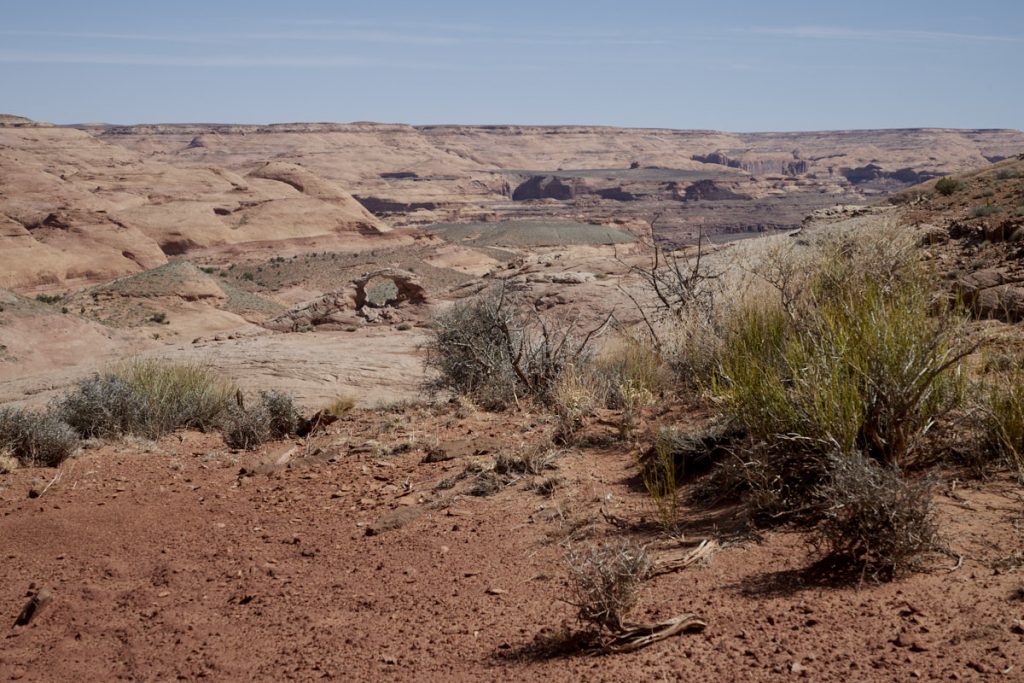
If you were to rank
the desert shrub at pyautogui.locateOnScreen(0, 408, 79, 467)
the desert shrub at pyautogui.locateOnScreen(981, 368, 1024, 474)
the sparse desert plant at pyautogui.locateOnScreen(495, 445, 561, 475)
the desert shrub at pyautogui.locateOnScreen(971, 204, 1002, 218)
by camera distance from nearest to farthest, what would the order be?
the desert shrub at pyautogui.locateOnScreen(981, 368, 1024, 474)
the sparse desert plant at pyautogui.locateOnScreen(495, 445, 561, 475)
the desert shrub at pyautogui.locateOnScreen(0, 408, 79, 467)
the desert shrub at pyautogui.locateOnScreen(971, 204, 1002, 218)

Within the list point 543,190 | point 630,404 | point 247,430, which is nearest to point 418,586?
point 630,404

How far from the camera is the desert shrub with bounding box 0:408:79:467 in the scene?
7539 millimetres

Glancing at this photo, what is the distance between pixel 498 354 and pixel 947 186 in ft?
31.9

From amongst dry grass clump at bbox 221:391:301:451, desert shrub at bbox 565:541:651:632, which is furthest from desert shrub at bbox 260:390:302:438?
desert shrub at bbox 565:541:651:632

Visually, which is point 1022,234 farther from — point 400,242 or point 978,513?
point 400,242

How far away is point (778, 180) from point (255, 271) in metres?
76.9

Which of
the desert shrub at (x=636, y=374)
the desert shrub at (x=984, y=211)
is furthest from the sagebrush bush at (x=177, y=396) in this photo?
the desert shrub at (x=984, y=211)

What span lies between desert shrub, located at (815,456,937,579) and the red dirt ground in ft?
0.38

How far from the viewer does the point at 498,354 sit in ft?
33.4

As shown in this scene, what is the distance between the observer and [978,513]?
4.22 metres

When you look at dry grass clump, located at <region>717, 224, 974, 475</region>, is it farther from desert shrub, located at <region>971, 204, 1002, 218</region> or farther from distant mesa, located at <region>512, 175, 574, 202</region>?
distant mesa, located at <region>512, 175, 574, 202</region>

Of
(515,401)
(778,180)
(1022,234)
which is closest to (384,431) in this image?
(515,401)

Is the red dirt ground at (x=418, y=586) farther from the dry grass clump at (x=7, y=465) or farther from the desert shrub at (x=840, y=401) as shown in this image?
the desert shrub at (x=840, y=401)

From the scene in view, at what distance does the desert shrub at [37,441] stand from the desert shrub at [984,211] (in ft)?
38.6
